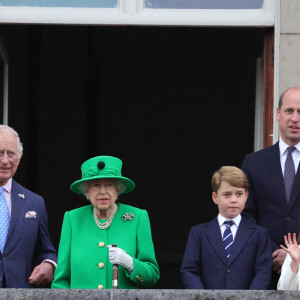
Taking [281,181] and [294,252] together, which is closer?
[294,252]

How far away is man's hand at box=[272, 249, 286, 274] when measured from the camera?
5.11 m

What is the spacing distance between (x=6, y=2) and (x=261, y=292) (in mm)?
3439

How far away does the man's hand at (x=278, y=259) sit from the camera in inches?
201

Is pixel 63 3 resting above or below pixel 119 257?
above

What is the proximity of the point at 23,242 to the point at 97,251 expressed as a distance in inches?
19.2

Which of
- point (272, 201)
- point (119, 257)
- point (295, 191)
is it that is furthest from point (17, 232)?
point (295, 191)

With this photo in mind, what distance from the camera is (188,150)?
13.2 metres

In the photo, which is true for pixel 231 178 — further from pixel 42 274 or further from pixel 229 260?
pixel 42 274

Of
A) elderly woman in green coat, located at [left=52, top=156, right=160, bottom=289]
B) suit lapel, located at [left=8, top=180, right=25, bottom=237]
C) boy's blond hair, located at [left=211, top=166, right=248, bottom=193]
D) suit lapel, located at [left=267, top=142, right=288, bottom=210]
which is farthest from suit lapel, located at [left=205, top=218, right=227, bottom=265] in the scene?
suit lapel, located at [left=8, top=180, right=25, bottom=237]

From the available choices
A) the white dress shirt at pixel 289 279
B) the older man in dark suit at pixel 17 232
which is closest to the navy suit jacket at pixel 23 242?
the older man in dark suit at pixel 17 232

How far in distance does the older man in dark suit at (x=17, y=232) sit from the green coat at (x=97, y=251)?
0.83 feet

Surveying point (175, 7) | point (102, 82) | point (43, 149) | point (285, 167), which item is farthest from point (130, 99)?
point (285, 167)

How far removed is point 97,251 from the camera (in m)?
5.06

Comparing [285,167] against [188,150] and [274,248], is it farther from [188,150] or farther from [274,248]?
[188,150]
